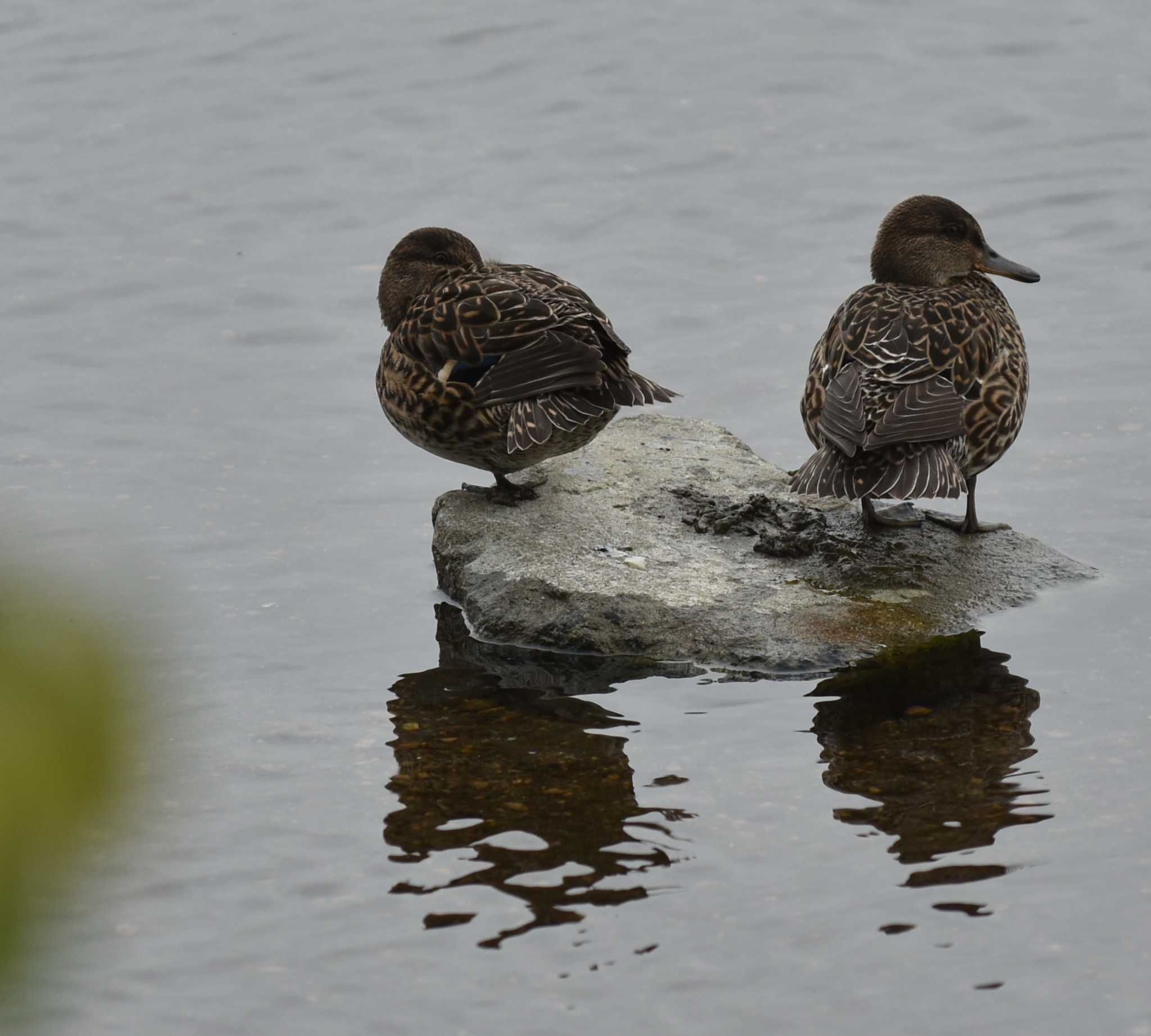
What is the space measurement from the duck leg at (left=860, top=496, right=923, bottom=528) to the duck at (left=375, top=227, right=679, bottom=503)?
38.9 inches

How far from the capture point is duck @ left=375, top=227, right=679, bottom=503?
23.0ft

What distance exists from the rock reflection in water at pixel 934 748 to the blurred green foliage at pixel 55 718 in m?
3.95

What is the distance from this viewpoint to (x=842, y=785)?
5.56 meters

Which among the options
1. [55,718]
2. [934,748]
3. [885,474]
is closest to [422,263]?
[885,474]

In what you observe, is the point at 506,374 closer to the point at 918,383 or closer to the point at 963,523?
the point at 918,383

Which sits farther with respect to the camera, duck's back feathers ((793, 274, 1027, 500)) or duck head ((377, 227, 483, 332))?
duck head ((377, 227, 483, 332))

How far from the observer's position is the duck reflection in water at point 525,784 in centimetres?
502

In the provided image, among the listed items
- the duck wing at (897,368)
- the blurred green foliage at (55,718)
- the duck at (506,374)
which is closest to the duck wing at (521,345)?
the duck at (506,374)

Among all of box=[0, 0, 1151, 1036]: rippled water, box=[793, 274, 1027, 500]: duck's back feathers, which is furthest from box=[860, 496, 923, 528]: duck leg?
box=[0, 0, 1151, 1036]: rippled water

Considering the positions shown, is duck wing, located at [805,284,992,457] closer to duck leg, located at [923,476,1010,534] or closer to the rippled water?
duck leg, located at [923,476,1010,534]

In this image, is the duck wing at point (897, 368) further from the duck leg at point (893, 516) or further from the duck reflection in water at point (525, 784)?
the duck reflection in water at point (525, 784)

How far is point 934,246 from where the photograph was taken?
8094mm

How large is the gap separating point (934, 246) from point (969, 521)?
1.50 meters

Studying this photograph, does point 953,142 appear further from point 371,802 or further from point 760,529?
point 371,802
